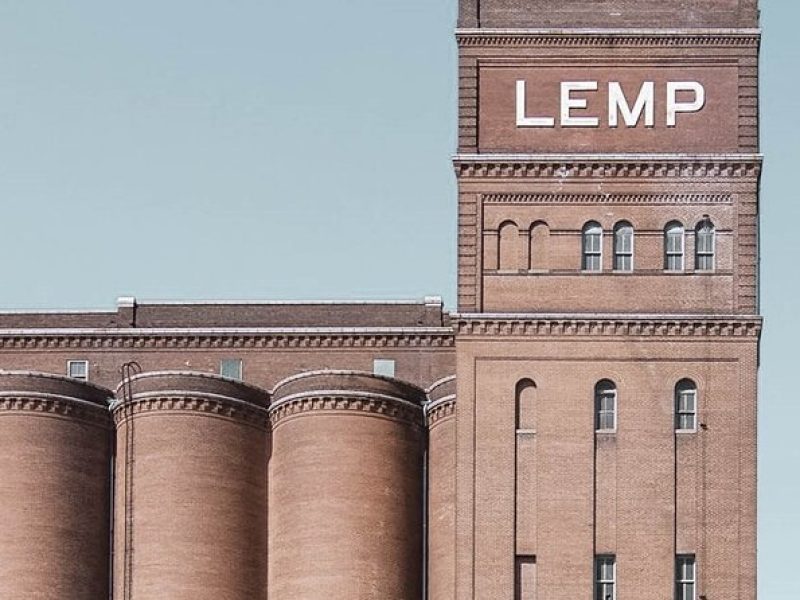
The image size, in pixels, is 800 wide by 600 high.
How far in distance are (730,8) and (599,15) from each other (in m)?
4.69

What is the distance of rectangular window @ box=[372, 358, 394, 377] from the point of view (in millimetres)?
127938

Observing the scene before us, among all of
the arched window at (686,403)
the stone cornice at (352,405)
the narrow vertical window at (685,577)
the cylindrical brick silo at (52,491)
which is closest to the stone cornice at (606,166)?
the arched window at (686,403)

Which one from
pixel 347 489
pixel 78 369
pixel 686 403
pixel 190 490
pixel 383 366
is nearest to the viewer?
pixel 686 403

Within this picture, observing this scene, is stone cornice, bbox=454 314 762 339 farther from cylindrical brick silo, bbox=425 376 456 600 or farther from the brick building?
cylindrical brick silo, bbox=425 376 456 600

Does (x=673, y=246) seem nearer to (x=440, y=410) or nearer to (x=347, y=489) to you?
(x=440, y=410)

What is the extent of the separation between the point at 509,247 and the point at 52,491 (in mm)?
19242

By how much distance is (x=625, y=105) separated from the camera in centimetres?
11769

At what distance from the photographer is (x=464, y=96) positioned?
117875 mm

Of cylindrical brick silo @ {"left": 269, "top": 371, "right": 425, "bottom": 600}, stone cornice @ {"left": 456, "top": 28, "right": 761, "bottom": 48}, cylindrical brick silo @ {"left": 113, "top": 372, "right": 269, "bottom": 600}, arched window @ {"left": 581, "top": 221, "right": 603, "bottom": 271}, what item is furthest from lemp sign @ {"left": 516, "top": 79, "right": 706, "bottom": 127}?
cylindrical brick silo @ {"left": 113, "top": 372, "right": 269, "bottom": 600}

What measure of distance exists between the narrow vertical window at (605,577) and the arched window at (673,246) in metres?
10.5

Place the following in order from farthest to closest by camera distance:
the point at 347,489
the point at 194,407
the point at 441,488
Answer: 1. the point at 194,407
2. the point at 441,488
3. the point at 347,489

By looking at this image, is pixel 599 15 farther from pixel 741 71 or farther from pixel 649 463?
pixel 649 463

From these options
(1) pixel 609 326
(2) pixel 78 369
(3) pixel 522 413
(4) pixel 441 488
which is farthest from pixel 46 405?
(1) pixel 609 326

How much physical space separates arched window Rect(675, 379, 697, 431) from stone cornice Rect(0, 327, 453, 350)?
14.5 meters
